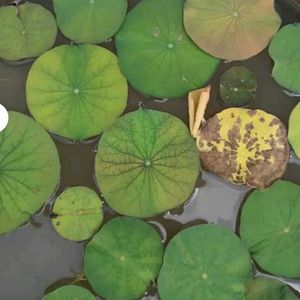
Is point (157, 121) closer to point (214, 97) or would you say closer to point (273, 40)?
point (214, 97)

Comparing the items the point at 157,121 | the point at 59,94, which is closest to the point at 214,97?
the point at 157,121

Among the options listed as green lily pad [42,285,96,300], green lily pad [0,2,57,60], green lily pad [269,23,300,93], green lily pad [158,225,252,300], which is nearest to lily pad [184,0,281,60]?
green lily pad [269,23,300,93]

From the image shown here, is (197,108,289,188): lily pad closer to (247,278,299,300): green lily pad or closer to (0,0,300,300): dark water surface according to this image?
(0,0,300,300): dark water surface

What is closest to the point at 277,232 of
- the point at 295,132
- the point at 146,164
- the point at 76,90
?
the point at 295,132

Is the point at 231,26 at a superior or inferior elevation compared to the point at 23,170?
superior

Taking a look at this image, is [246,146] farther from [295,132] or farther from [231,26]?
[231,26]

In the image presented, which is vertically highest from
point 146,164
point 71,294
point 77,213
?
point 146,164
